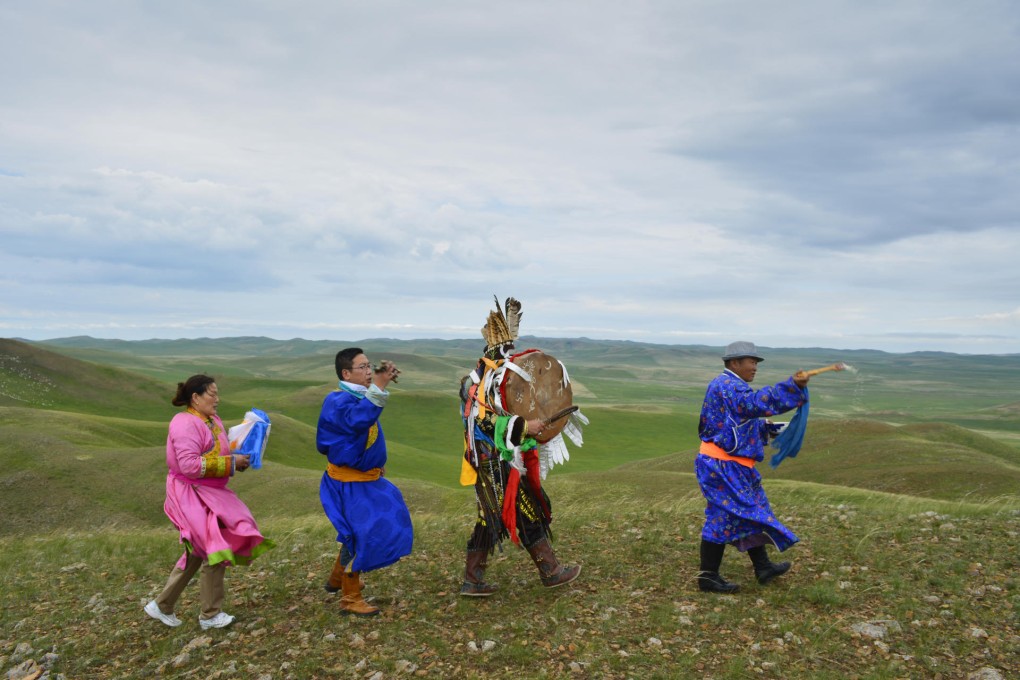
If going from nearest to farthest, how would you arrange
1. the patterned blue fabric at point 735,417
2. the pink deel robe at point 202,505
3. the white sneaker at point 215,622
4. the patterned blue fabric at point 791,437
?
the pink deel robe at point 202,505 < the white sneaker at point 215,622 < the patterned blue fabric at point 735,417 < the patterned blue fabric at point 791,437

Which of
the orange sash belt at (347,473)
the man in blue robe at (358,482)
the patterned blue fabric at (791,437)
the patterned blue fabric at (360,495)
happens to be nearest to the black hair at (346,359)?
the man in blue robe at (358,482)

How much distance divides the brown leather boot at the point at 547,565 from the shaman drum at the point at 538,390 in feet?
4.26

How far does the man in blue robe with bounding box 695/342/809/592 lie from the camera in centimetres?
768

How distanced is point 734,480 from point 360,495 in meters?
4.22

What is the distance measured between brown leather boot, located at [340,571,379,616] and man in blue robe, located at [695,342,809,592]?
12.2ft

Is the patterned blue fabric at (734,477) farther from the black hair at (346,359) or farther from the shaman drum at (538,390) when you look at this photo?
the black hair at (346,359)

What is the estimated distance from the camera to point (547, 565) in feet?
26.1

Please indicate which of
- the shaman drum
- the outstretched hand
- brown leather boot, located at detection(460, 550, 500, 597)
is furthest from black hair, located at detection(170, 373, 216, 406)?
brown leather boot, located at detection(460, 550, 500, 597)

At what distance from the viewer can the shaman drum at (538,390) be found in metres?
7.55

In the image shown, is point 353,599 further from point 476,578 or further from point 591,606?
point 591,606

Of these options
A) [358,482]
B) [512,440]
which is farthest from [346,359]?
[512,440]

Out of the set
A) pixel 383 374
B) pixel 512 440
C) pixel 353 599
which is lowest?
pixel 353 599

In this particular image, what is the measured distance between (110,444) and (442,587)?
107 feet

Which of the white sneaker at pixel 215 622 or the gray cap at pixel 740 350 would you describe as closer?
the white sneaker at pixel 215 622
